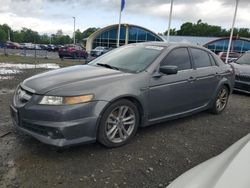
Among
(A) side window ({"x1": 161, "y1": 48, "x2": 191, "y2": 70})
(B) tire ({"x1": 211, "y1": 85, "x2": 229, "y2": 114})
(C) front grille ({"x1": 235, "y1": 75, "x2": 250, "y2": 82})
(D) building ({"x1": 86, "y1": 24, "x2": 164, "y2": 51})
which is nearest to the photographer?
(A) side window ({"x1": 161, "y1": 48, "x2": 191, "y2": 70})

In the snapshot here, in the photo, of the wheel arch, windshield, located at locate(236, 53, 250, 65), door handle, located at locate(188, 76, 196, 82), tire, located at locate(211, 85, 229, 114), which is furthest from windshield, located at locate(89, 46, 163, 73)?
windshield, located at locate(236, 53, 250, 65)

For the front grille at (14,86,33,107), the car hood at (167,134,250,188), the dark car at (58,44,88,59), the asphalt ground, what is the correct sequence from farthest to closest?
the dark car at (58,44,88,59) < the front grille at (14,86,33,107) < the asphalt ground < the car hood at (167,134,250,188)

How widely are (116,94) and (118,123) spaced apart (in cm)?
47

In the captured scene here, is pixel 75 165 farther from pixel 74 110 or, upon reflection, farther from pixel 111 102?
pixel 111 102

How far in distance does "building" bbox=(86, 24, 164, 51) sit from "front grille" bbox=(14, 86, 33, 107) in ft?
132

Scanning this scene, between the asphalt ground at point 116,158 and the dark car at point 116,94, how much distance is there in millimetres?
281

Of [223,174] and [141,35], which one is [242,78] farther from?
[141,35]

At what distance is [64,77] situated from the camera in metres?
3.94

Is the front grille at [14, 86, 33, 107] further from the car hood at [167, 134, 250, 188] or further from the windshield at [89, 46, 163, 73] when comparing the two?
the car hood at [167, 134, 250, 188]

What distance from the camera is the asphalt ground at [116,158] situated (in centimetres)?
313

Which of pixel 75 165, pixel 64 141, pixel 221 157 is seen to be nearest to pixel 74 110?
pixel 64 141

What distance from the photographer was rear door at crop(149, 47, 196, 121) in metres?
4.34

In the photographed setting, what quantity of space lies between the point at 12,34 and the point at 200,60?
100 m

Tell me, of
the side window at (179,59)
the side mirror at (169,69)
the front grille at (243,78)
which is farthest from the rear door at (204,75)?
the front grille at (243,78)
